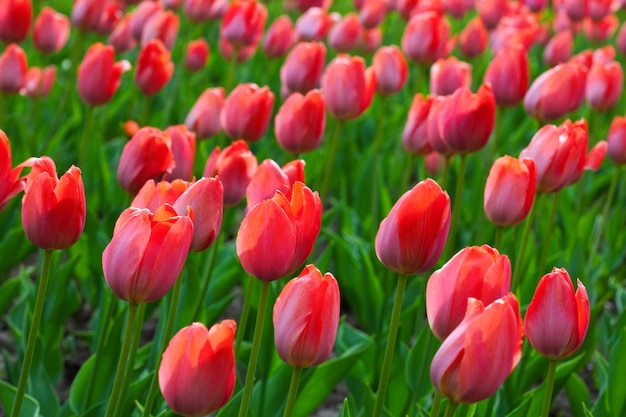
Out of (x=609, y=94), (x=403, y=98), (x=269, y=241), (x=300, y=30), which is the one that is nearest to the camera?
(x=269, y=241)

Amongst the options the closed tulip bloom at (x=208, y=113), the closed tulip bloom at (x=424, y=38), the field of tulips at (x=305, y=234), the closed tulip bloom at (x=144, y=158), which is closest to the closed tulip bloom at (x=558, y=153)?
the field of tulips at (x=305, y=234)

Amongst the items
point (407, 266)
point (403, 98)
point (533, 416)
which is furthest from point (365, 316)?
point (403, 98)

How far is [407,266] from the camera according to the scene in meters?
1.35

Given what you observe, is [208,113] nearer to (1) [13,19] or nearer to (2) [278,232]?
(1) [13,19]

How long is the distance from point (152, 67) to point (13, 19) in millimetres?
528

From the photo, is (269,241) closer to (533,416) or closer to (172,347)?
(172,347)

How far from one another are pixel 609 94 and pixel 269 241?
5.84 feet

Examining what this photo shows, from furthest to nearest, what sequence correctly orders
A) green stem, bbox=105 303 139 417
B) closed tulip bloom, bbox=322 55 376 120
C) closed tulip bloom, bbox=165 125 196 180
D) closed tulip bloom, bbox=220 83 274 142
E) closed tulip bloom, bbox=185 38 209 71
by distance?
closed tulip bloom, bbox=185 38 209 71, closed tulip bloom, bbox=322 55 376 120, closed tulip bloom, bbox=220 83 274 142, closed tulip bloom, bbox=165 125 196 180, green stem, bbox=105 303 139 417

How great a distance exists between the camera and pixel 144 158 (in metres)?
1.70

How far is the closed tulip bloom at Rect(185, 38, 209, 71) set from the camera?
326 centimetres

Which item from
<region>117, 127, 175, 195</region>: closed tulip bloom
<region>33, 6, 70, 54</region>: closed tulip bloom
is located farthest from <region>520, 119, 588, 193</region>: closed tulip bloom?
<region>33, 6, 70, 54</region>: closed tulip bloom

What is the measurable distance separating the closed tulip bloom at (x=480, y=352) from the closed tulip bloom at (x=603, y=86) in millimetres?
1810

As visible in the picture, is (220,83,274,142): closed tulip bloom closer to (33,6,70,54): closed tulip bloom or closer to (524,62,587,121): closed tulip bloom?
(524,62,587,121): closed tulip bloom

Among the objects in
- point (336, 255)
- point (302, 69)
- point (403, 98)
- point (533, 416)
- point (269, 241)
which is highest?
point (269, 241)
